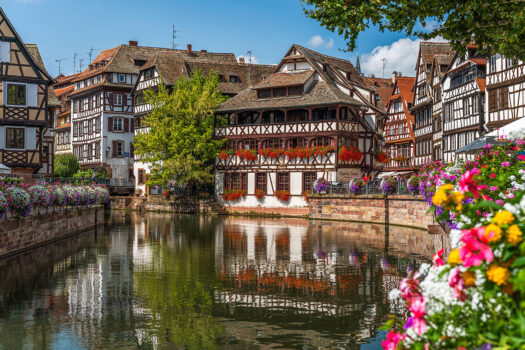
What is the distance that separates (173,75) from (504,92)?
109ft

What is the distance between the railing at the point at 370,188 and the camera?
Result: 126 feet

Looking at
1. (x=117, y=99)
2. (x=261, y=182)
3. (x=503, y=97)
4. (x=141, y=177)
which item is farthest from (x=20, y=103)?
(x=503, y=97)

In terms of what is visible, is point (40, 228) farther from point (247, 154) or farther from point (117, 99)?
point (117, 99)

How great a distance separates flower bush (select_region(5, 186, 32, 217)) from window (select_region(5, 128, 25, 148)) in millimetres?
20095

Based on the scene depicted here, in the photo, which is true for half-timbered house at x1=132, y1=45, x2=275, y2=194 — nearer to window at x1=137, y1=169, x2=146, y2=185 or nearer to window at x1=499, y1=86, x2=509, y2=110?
window at x1=137, y1=169, x2=146, y2=185

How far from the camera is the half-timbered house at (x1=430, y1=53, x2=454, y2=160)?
157ft

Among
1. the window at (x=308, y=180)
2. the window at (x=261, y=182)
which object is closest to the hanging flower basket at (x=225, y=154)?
the window at (x=261, y=182)

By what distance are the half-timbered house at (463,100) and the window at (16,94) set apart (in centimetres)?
2802

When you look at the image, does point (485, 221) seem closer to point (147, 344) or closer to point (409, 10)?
point (147, 344)

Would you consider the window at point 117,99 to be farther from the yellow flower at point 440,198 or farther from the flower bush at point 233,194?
the yellow flower at point 440,198

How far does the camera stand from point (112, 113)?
67750 millimetres

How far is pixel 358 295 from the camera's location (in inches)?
A: 559

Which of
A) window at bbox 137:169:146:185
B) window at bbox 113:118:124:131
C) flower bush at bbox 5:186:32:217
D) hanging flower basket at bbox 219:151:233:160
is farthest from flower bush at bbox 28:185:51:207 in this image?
window at bbox 113:118:124:131

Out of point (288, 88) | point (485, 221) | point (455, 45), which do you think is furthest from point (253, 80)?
point (485, 221)
